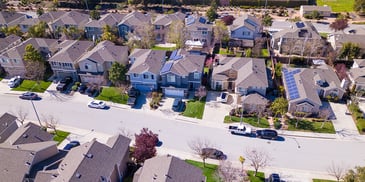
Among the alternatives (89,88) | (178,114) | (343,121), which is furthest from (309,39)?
(89,88)

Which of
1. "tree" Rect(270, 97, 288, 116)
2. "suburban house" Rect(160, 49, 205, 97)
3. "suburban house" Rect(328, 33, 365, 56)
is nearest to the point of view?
"tree" Rect(270, 97, 288, 116)

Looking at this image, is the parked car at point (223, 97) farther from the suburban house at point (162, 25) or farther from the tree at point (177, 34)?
the suburban house at point (162, 25)

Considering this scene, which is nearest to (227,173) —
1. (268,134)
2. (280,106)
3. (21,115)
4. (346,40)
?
(268,134)

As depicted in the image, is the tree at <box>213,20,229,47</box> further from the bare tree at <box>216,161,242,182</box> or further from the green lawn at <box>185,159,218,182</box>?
the bare tree at <box>216,161,242,182</box>

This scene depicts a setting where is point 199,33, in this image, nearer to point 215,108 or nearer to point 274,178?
point 215,108

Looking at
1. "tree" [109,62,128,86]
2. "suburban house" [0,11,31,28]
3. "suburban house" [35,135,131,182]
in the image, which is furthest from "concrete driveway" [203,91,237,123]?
"suburban house" [0,11,31,28]

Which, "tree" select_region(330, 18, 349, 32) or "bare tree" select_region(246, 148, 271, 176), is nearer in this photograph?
"bare tree" select_region(246, 148, 271, 176)
